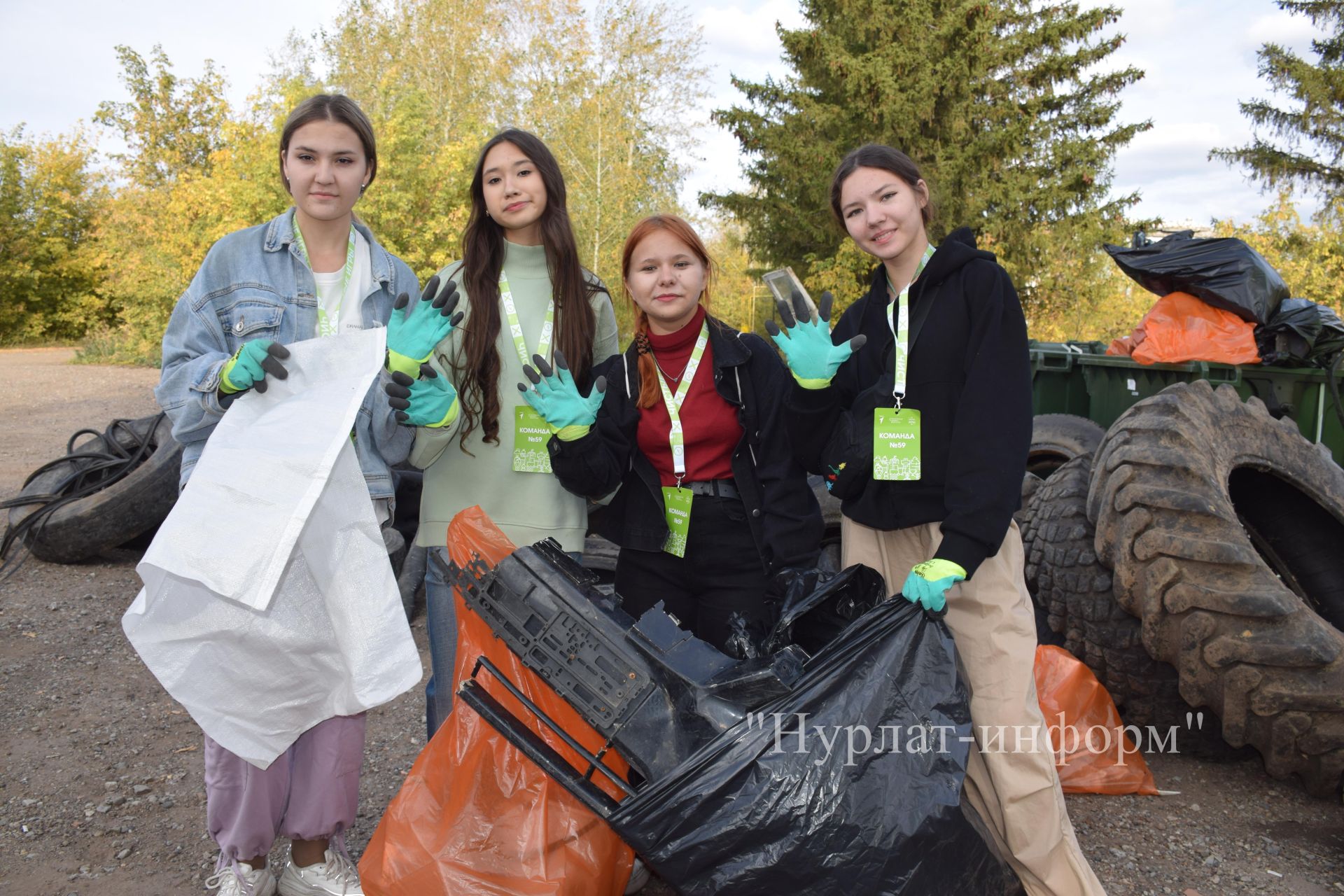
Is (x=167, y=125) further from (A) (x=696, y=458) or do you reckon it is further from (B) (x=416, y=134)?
(A) (x=696, y=458)

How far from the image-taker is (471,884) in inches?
75.4

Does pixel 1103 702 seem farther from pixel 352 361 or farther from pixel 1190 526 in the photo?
pixel 352 361

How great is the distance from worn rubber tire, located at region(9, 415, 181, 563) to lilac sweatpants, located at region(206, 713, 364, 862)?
131 inches

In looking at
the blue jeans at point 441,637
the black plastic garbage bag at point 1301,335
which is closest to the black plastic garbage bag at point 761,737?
the blue jeans at point 441,637

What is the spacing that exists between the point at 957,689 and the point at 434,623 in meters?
1.35

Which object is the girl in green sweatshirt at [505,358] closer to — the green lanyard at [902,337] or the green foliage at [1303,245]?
the green lanyard at [902,337]

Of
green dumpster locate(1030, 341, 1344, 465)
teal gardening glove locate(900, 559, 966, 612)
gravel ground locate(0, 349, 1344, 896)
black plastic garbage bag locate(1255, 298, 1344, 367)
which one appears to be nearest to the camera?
teal gardening glove locate(900, 559, 966, 612)

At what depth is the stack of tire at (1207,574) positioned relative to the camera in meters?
2.72

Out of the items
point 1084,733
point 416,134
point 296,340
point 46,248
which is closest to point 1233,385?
point 1084,733

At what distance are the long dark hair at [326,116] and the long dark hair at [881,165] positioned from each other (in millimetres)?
1174

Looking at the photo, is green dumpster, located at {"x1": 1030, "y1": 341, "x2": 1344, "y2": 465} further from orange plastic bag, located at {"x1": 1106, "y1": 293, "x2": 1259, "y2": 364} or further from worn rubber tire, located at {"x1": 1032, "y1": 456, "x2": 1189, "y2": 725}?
worn rubber tire, located at {"x1": 1032, "y1": 456, "x2": 1189, "y2": 725}

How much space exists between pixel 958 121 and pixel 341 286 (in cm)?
1846

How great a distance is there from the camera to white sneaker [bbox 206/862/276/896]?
86.4 inches

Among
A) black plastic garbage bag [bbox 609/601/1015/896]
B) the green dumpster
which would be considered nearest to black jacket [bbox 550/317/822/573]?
black plastic garbage bag [bbox 609/601/1015/896]
